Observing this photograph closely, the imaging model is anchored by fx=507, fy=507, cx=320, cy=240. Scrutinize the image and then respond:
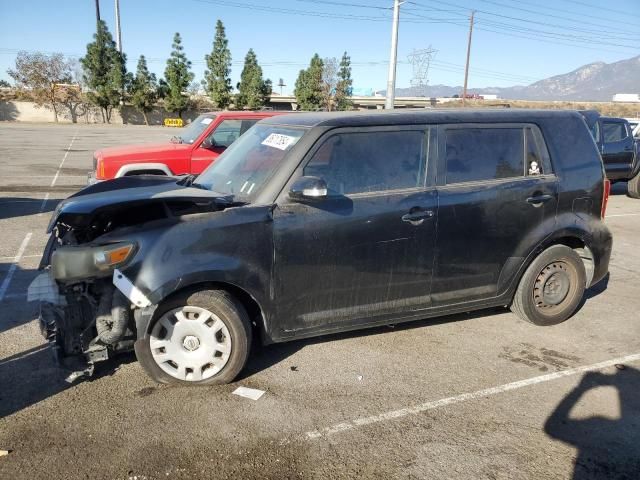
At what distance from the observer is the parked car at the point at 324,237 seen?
10.9 feet

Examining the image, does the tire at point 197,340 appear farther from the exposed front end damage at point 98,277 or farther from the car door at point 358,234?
the car door at point 358,234

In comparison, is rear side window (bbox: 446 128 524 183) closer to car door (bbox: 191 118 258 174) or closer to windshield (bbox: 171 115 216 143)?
car door (bbox: 191 118 258 174)

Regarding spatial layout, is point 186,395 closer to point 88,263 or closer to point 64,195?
point 88,263

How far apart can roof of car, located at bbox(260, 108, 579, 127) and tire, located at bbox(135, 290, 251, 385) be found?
1520mm

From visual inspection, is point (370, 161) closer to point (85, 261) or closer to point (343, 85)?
point (85, 261)

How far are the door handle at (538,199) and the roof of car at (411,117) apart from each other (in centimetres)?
70

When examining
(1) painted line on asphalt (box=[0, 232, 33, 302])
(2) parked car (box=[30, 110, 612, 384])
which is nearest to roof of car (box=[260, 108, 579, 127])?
(2) parked car (box=[30, 110, 612, 384])

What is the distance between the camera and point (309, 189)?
3461mm

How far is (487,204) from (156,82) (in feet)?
190

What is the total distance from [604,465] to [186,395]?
258cm

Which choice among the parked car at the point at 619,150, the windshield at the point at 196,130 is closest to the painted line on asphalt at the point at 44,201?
the windshield at the point at 196,130

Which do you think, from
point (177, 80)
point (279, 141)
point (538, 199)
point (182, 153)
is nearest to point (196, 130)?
point (182, 153)

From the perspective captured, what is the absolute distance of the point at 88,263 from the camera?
3.18m

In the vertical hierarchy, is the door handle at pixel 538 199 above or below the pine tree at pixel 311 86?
below
